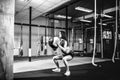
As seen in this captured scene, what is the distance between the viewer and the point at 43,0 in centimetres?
597

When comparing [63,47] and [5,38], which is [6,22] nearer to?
[5,38]

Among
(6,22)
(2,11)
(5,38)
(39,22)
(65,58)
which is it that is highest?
(39,22)

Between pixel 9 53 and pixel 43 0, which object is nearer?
pixel 9 53

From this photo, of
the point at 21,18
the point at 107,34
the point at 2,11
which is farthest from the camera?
the point at 21,18

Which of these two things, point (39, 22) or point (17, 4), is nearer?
point (17, 4)

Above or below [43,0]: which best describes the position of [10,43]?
below

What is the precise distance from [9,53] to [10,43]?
0.58ft

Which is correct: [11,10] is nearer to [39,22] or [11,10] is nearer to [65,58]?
[65,58]

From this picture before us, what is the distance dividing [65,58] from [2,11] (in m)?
1.94

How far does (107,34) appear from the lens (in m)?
8.07

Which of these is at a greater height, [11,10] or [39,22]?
[39,22]

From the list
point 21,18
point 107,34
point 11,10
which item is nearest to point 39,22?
point 21,18

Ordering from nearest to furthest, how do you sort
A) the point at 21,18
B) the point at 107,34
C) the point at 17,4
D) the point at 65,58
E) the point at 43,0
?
the point at 65,58 < the point at 43,0 < the point at 17,4 < the point at 107,34 < the point at 21,18

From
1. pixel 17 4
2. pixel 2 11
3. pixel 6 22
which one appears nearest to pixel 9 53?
pixel 6 22
